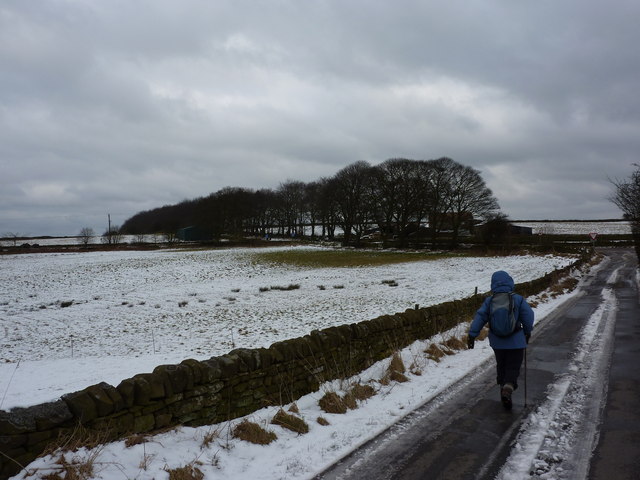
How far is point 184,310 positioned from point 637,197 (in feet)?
78.2

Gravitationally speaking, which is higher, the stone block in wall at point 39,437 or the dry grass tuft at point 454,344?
the stone block in wall at point 39,437

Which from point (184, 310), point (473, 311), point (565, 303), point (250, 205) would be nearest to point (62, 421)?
point (473, 311)

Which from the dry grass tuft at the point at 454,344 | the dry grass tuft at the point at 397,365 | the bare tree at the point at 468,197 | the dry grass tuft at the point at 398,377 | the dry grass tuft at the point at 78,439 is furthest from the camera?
the bare tree at the point at 468,197

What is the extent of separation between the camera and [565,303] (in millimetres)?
16562

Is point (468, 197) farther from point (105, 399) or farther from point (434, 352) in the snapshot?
point (105, 399)

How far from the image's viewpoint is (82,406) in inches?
159

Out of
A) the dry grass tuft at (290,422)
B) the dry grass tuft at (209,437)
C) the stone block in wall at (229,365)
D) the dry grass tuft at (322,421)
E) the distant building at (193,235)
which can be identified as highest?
the distant building at (193,235)

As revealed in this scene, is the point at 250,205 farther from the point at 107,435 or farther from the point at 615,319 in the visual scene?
the point at 107,435

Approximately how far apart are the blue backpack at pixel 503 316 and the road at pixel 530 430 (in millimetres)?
1056

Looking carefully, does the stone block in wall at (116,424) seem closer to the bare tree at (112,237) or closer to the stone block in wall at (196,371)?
the stone block in wall at (196,371)

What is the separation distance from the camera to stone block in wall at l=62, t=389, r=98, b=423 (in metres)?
4.01

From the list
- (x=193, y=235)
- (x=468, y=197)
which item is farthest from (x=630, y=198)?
(x=193, y=235)

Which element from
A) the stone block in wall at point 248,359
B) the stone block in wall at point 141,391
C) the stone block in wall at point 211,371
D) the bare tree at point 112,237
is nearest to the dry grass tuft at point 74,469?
the stone block in wall at point 141,391

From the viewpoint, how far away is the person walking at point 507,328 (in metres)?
5.75
